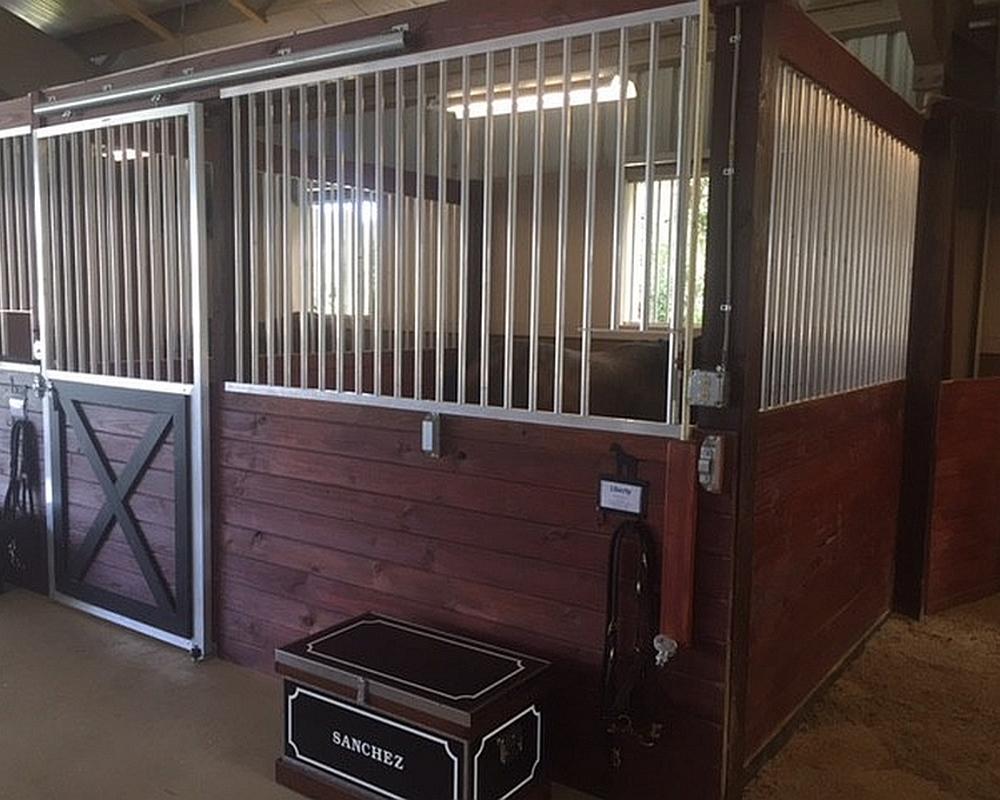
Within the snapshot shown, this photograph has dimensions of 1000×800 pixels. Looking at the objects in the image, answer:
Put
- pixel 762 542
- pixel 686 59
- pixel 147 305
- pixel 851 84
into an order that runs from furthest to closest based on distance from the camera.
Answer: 1. pixel 147 305
2. pixel 851 84
3. pixel 762 542
4. pixel 686 59

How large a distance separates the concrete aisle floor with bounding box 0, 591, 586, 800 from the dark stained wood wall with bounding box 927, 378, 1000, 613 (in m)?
2.34

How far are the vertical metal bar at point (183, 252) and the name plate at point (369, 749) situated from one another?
136 cm

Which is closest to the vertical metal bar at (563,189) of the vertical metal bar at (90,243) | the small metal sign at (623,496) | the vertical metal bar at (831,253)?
the small metal sign at (623,496)

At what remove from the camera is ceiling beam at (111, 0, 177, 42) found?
584cm

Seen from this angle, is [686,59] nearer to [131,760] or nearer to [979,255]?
[131,760]

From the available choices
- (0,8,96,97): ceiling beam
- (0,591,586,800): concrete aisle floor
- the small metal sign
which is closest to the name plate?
(0,591,586,800): concrete aisle floor

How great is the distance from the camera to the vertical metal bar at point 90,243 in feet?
11.1

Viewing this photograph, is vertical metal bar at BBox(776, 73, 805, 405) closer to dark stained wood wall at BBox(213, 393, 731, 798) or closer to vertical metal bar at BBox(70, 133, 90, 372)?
dark stained wood wall at BBox(213, 393, 731, 798)

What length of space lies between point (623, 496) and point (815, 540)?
2.91ft

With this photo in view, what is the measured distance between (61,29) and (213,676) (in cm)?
574

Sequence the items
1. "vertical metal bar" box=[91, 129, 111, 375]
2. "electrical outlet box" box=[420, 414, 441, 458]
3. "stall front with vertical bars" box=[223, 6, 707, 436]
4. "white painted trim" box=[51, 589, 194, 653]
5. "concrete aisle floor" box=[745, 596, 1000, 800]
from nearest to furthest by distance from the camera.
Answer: "stall front with vertical bars" box=[223, 6, 707, 436] < "concrete aisle floor" box=[745, 596, 1000, 800] < "electrical outlet box" box=[420, 414, 441, 458] < "white painted trim" box=[51, 589, 194, 653] < "vertical metal bar" box=[91, 129, 111, 375]

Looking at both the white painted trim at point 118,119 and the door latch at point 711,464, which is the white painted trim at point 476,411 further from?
the white painted trim at point 118,119

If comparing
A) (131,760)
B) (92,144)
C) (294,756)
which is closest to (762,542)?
(294,756)

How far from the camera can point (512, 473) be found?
2.42 metres
